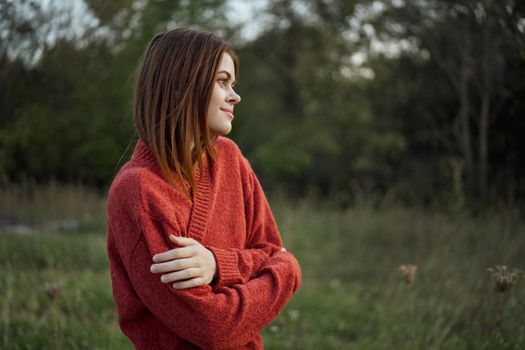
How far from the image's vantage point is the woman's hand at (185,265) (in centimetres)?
132

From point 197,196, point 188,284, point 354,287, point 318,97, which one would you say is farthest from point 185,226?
point 318,97

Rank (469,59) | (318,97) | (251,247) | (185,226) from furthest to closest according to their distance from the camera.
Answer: (318,97) < (469,59) < (251,247) < (185,226)

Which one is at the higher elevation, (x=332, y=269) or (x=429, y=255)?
(x=429, y=255)

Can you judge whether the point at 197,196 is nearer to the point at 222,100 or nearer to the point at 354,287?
the point at 222,100

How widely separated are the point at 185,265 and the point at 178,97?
511 millimetres

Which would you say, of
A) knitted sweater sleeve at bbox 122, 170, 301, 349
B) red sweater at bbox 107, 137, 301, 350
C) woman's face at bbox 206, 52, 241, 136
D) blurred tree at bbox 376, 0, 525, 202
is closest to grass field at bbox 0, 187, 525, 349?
red sweater at bbox 107, 137, 301, 350

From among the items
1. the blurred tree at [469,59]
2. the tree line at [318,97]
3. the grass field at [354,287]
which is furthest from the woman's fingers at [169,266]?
the tree line at [318,97]

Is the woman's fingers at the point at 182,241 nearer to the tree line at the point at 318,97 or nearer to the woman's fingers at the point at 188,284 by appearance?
the woman's fingers at the point at 188,284

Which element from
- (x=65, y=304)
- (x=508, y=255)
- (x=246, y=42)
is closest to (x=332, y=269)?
(x=508, y=255)

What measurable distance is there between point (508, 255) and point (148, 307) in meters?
3.77

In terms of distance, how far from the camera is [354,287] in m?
5.07

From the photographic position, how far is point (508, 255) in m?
4.25

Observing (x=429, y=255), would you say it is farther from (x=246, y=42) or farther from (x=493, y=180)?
(x=246, y=42)

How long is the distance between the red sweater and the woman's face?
0.17 m
